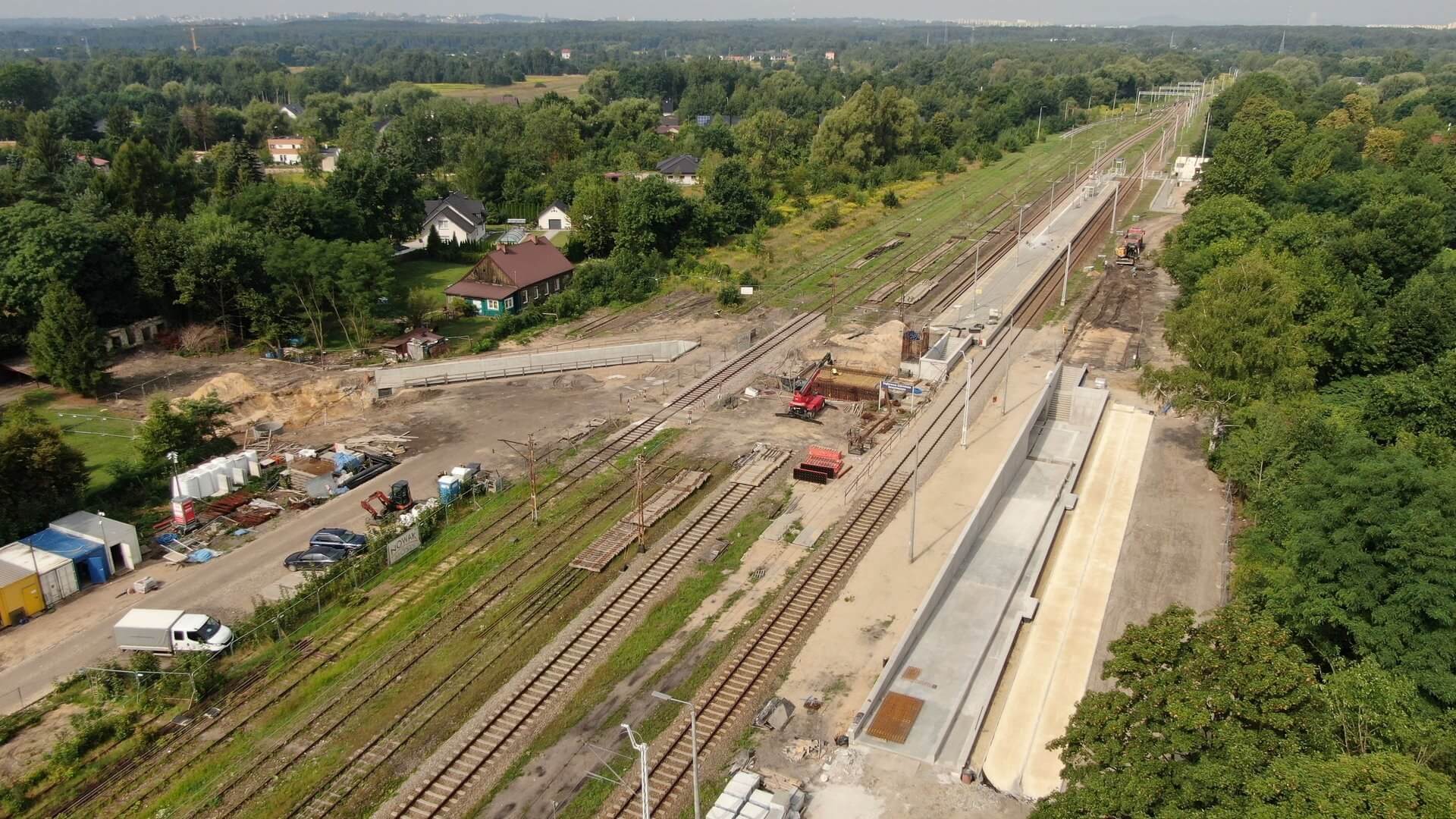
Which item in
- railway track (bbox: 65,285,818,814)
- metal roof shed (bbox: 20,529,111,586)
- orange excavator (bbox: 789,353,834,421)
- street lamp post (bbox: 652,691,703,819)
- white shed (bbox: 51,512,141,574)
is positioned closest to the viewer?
street lamp post (bbox: 652,691,703,819)

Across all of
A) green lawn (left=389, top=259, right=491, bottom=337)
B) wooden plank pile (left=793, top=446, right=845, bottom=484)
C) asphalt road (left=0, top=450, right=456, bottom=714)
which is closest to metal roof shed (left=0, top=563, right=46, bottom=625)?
asphalt road (left=0, top=450, right=456, bottom=714)

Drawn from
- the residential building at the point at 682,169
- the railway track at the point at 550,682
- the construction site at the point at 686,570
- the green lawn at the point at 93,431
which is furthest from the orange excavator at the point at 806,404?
the residential building at the point at 682,169

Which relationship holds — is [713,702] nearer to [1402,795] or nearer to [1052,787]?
[1052,787]

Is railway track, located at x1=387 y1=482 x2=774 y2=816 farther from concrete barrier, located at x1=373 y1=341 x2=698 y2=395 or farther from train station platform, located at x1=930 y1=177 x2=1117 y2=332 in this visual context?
train station platform, located at x1=930 y1=177 x2=1117 y2=332

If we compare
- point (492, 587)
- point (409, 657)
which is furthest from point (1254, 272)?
point (409, 657)

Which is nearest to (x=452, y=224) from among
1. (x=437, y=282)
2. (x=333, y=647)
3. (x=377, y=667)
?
(x=437, y=282)

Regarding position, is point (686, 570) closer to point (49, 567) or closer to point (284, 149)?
point (49, 567)
